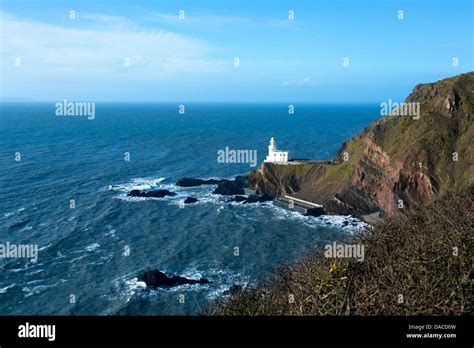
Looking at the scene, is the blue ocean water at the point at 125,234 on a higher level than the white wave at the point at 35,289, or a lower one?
higher

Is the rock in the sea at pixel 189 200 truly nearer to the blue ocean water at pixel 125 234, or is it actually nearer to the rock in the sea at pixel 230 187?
the blue ocean water at pixel 125 234

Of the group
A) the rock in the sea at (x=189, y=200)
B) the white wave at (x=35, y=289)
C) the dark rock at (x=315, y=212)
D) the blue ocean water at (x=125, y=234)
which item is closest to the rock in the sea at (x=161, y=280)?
the blue ocean water at (x=125, y=234)

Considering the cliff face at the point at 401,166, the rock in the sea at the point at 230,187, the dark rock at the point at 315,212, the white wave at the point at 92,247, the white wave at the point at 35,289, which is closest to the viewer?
the white wave at the point at 35,289

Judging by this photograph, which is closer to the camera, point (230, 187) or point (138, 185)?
point (230, 187)

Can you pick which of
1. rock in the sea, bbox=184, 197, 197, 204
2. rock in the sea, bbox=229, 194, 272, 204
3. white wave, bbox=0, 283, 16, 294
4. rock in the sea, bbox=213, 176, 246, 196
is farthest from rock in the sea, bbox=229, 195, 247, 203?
white wave, bbox=0, 283, 16, 294

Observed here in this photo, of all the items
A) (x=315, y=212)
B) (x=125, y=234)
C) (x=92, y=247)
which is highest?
(x=315, y=212)

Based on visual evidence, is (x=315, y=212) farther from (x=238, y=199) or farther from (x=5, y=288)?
(x=5, y=288)

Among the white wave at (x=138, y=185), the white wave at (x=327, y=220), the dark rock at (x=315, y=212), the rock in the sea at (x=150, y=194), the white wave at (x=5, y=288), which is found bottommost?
the white wave at (x=5, y=288)

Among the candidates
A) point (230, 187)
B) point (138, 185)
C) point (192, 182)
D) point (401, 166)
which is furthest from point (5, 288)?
point (401, 166)

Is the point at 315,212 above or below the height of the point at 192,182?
below
